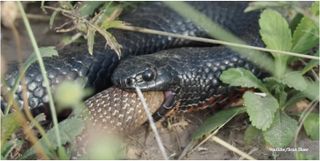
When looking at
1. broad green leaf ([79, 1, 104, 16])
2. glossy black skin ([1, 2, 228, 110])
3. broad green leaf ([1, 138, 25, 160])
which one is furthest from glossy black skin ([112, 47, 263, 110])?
broad green leaf ([1, 138, 25, 160])

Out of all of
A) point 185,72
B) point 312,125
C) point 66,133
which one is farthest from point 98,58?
point 312,125

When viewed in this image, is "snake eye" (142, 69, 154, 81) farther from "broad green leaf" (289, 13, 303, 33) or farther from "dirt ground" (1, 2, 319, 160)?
"broad green leaf" (289, 13, 303, 33)

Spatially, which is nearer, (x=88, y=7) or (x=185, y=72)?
(x=185, y=72)

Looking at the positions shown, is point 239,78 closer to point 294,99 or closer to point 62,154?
point 294,99

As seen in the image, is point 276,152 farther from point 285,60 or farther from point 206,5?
point 206,5

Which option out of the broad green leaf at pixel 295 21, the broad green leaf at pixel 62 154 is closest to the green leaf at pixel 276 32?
the broad green leaf at pixel 295 21

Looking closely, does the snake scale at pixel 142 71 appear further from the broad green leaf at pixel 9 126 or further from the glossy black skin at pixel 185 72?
the broad green leaf at pixel 9 126
